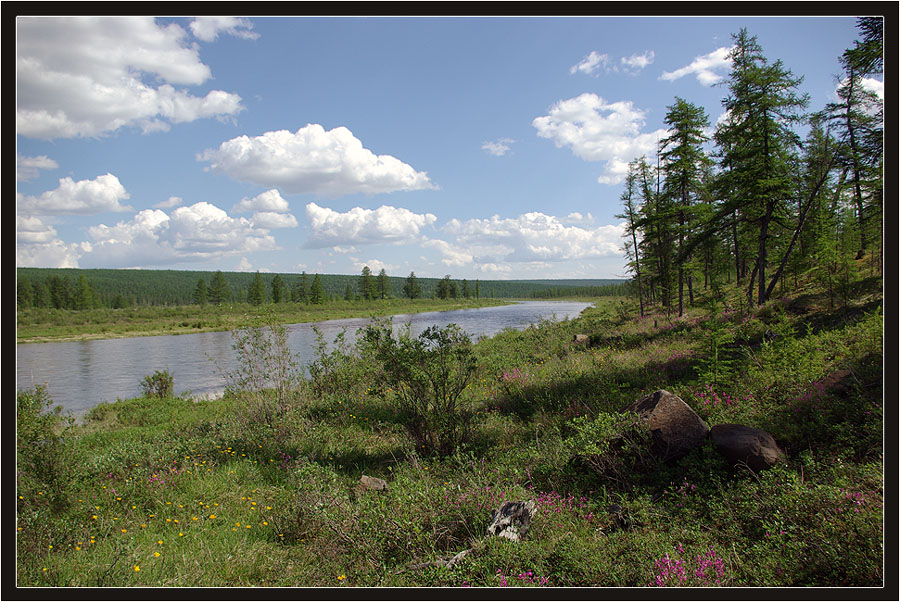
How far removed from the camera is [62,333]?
39406mm

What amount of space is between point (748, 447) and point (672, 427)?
0.85 m

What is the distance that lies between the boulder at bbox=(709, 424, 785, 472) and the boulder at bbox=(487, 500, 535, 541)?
2325mm

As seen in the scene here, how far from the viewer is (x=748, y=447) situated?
4461 millimetres

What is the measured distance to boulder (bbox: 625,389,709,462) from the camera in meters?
5.02

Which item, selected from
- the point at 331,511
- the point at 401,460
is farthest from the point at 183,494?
the point at 401,460

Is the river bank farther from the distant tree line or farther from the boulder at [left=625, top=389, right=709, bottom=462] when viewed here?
the boulder at [left=625, top=389, right=709, bottom=462]

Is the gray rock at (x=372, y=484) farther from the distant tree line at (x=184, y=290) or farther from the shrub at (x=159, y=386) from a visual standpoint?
the shrub at (x=159, y=386)

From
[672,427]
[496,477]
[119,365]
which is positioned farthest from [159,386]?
[672,427]

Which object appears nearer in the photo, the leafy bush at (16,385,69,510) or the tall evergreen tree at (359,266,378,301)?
the leafy bush at (16,385,69,510)

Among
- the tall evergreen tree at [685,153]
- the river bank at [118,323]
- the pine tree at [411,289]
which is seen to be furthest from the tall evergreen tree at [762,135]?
the pine tree at [411,289]

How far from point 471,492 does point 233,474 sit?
150 inches

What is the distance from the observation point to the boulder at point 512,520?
146 inches

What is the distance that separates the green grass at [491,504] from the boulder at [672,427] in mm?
199

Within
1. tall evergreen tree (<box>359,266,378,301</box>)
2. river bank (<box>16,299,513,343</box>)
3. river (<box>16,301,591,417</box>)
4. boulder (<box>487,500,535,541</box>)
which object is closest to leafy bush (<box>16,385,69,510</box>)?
boulder (<box>487,500,535,541</box>)
